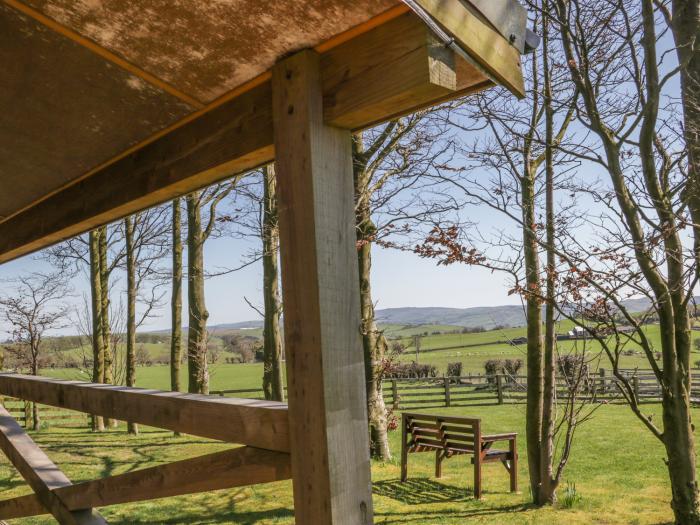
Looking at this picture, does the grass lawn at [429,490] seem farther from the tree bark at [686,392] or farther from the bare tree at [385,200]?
the tree bark at [686,392]

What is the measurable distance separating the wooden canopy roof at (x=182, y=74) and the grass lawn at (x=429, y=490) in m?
4.57

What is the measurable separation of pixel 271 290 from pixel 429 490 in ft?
15.2

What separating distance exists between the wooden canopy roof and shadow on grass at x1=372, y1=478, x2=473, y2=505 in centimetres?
546

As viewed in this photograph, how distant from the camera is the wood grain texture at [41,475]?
7.80 feet

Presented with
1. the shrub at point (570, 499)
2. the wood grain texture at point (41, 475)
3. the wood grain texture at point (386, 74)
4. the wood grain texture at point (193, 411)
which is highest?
the wood grain texture at point (386, 74)

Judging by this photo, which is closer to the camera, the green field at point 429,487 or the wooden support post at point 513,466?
the green field at point 429,487

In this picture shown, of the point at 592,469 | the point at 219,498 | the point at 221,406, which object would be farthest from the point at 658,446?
the point at 221,406

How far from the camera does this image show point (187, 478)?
5.56 ft

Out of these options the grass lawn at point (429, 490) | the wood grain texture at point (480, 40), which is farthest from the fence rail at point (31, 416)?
the wood grain texture at point (480, 40)

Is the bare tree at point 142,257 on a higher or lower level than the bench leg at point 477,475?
higher

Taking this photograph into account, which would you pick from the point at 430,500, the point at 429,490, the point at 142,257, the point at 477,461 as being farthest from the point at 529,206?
the point at 142,257

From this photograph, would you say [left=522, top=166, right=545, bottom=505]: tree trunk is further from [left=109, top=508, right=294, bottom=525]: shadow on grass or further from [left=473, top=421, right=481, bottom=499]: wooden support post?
[left=109, top=508, right=294, bottom=525]: shadow on grass

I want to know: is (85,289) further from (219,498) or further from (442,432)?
(442,432)

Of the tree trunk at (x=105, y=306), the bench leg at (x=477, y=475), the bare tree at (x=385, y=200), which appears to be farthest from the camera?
the tree trunk at (x=105, y=306)
